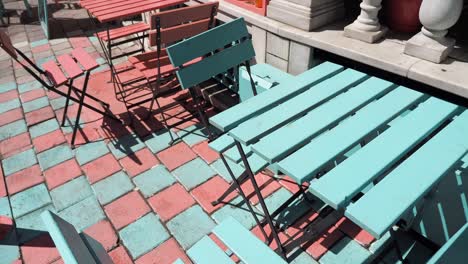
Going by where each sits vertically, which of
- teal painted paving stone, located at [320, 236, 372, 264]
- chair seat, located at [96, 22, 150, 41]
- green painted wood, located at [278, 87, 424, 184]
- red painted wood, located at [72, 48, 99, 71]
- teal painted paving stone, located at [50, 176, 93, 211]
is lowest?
teal painted paving stone, located at [320, 236, 372, 264]

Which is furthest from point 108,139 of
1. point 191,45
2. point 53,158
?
point 191,45

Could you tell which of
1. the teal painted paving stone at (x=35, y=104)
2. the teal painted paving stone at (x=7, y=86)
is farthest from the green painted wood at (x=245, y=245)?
the teal painted paving stone at (x=7, y=86)

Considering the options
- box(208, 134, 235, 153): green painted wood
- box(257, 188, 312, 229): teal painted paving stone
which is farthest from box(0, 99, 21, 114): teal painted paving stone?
box(257, 188, 312, 229): teal painted paving stone

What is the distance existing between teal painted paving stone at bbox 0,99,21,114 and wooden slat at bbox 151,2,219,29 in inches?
90.5

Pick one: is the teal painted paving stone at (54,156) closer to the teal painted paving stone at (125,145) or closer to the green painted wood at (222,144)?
the teal painted paving stone at (125,145)

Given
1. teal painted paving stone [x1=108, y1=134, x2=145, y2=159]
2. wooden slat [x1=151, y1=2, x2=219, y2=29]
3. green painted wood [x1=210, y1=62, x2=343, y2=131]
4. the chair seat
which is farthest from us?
the chair seat

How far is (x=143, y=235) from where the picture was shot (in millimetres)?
2531

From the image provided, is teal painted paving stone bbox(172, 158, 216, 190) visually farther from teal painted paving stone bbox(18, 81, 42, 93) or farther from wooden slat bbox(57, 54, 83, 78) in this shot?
teal painted paving stone bbox(18, 81, 42, 93)

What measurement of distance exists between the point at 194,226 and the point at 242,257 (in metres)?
1.05

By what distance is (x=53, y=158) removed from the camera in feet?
10.8

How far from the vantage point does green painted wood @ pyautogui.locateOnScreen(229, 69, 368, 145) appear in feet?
5.57

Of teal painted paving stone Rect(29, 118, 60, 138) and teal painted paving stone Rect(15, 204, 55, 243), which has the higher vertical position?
teal painted paving stone Rect(29, 118, 60, 138)

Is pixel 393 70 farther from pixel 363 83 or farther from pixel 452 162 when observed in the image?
pixel 452 162

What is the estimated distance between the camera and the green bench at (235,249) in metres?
1.58
